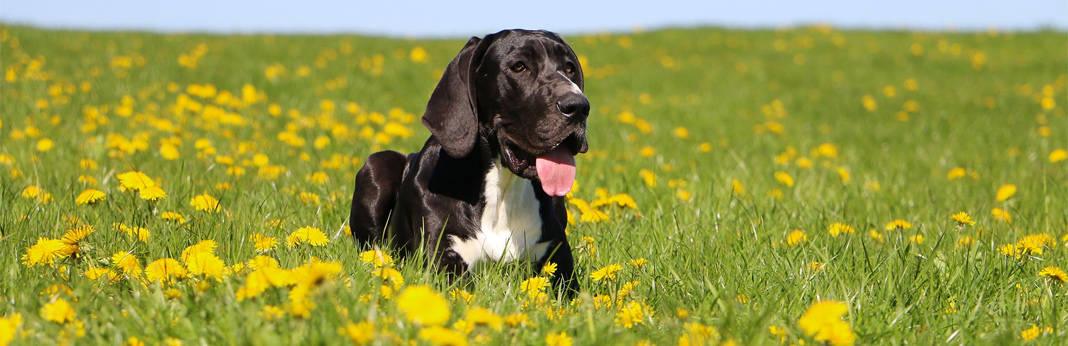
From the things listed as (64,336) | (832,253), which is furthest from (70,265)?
(832,253)

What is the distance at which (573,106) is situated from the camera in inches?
108

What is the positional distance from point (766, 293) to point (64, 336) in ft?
6.47

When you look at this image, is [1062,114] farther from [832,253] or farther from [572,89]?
[572,89]

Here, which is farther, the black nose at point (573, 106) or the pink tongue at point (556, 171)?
the pink tongue at point (556, 171)

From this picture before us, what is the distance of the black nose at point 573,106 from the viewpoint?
8.99ft

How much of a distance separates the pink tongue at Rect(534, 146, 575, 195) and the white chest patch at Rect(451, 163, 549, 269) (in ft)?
0.62

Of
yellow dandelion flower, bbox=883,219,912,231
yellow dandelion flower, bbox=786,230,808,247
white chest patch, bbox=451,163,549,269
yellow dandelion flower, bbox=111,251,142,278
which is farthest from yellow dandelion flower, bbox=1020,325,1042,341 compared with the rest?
yellow dandelion flower, bbox=111,251,142,278

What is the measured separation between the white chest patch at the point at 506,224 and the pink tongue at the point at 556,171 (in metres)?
0.19

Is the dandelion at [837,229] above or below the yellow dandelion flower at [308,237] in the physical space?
below

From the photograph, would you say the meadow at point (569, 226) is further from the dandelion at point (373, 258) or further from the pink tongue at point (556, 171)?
the pink tongue at point (556, 171)

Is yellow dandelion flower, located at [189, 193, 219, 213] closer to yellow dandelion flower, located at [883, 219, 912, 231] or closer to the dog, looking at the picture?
the dog

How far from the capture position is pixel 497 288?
258 cm

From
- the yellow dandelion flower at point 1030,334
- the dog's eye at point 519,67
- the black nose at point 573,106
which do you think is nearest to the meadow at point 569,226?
the yellow dandelion flower at point 1030,334

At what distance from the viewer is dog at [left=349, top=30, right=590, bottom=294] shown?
288cm
